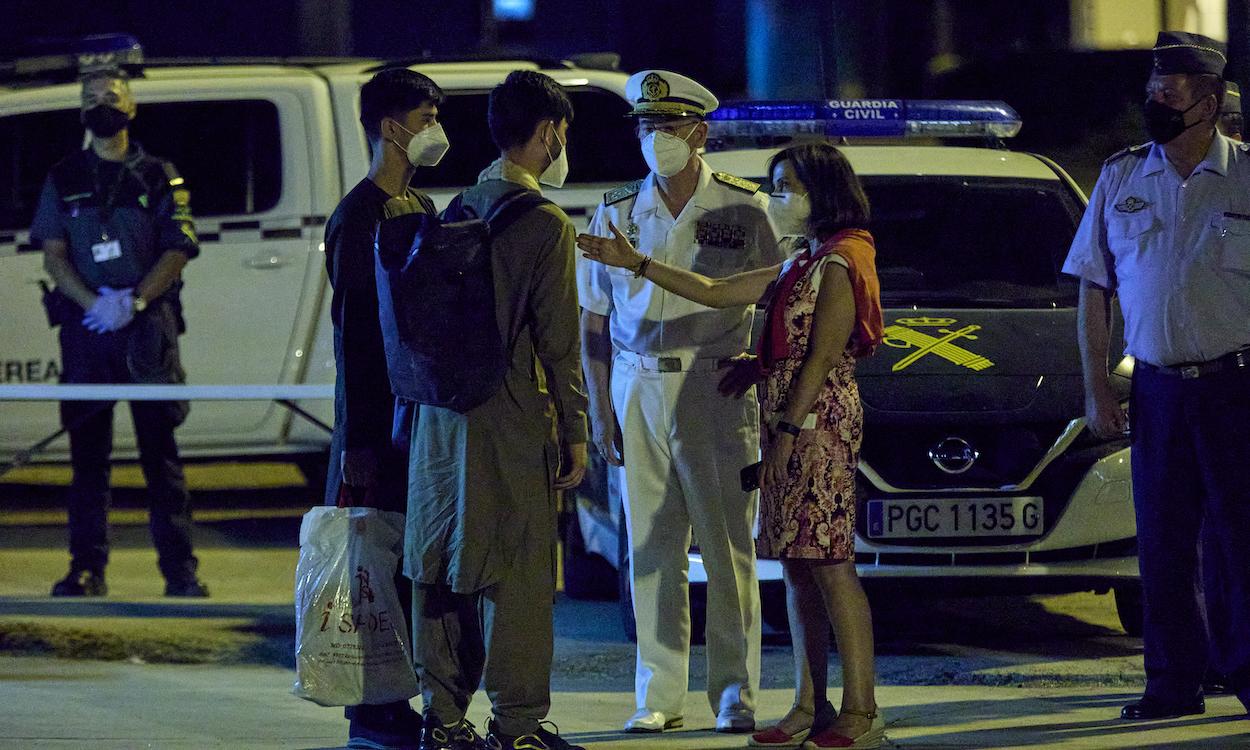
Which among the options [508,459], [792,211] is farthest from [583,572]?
[508,459]

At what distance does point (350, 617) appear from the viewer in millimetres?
4812

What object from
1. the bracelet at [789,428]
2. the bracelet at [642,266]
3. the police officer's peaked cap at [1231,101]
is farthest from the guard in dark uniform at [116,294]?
the police officer's peaked cap at [1231,101]

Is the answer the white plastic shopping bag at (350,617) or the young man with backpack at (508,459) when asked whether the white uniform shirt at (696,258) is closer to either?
the young man with backpack at (508,459)

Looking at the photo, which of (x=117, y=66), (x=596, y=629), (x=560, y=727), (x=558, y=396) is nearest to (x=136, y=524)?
(x=117, y=66)

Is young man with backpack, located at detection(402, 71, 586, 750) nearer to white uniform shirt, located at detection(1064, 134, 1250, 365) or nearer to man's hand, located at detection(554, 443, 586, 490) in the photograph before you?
man's hand, located at detection(554, 443, 586, 490)

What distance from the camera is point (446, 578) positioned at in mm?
4637

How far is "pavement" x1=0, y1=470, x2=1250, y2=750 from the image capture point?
5.18 meters

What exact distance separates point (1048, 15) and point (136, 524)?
31.0 ft

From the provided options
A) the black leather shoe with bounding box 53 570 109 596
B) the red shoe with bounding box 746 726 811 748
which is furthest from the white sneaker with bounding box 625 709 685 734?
the black leather shoe with bounding box 53 570 109 596

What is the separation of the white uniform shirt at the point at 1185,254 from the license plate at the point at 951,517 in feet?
2.65

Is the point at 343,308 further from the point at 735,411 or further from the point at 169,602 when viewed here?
the point at 169,602

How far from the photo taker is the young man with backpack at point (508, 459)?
15.0 ft

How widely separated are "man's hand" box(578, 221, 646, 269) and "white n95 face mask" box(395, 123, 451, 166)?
428 millimetres

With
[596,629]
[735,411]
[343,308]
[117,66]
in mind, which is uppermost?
[117,66]
